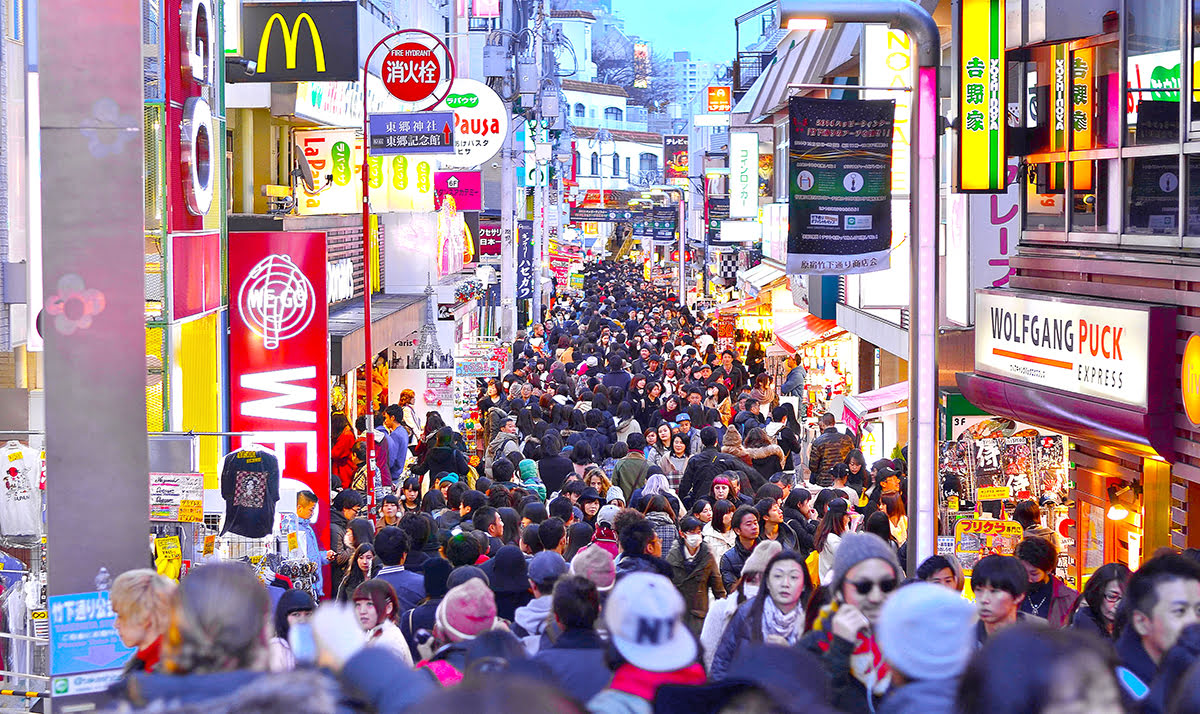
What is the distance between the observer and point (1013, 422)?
1328cm

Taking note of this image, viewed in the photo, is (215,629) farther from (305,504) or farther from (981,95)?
(981,95)

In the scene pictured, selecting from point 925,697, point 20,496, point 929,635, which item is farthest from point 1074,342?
point 20,496

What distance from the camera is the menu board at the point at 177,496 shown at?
8.52m

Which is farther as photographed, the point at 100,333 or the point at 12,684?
the point at 12,684

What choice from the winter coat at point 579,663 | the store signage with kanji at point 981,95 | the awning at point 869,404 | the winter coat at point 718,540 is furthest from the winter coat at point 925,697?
the awning at point 869,404

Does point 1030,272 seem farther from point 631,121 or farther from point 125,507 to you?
point 631,121

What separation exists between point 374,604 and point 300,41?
813cm

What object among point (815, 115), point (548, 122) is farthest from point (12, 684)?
point (548, 122)

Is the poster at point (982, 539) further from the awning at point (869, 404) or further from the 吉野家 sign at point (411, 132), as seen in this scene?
the 吉野家 sign at point (411, 132)

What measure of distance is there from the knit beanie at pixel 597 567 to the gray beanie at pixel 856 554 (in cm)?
176

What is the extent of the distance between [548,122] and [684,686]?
63.2 m

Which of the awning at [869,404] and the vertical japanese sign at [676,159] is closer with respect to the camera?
the awning at [869,404]

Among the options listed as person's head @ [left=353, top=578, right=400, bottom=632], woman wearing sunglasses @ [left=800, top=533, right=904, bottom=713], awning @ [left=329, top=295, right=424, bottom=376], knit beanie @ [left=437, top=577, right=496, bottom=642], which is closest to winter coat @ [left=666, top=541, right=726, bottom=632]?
person's head @ [left=353, top=578, right=400, bottom=632]

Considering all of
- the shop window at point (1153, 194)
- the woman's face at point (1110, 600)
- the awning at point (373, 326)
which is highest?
the shop window at point (1153, 194)
